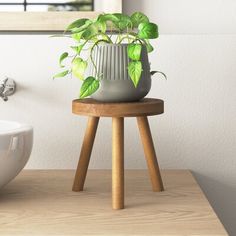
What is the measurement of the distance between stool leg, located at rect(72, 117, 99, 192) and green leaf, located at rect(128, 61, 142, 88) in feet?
0.58

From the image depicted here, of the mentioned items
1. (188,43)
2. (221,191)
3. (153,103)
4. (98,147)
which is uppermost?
(188,43)

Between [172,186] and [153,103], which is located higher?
[153,103]

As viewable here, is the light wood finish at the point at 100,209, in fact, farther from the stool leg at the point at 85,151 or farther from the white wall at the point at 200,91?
the white wall at the point at 200,91

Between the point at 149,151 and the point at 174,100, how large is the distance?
320mm

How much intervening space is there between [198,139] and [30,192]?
504mm

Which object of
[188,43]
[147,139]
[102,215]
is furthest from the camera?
[188,43]

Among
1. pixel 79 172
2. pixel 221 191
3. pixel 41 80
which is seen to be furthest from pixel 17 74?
pixel 221 191

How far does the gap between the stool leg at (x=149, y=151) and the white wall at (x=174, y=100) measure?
28 cm

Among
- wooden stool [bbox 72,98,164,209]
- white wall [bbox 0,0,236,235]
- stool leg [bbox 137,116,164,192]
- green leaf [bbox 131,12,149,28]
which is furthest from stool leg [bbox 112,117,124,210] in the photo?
white wall [bbox 0,0,236,235]

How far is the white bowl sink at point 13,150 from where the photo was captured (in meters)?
1.04

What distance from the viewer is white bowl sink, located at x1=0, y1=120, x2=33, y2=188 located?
40.9 inches

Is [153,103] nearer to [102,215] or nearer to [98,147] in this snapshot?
[102,215]

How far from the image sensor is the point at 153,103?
3.51 ft

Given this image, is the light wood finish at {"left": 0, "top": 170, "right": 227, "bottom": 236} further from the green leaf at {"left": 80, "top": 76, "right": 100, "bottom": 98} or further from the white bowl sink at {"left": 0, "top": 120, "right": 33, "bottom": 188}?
the green leaf at {"left": 80, "top": 76, "right": 100, "bottom": 98}
